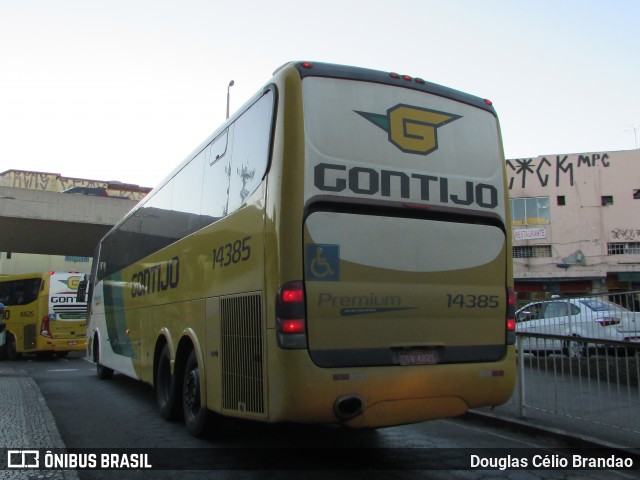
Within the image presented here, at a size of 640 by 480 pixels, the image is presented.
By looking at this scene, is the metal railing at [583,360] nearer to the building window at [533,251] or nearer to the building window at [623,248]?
the building window at [533,251]

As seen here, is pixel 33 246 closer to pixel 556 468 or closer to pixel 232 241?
pixel 232 241

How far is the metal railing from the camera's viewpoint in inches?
245

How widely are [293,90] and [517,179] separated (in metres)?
38.4

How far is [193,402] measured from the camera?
6.72 m

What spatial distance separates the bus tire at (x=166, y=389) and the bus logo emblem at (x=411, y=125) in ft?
13.9

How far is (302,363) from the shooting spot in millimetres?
4555

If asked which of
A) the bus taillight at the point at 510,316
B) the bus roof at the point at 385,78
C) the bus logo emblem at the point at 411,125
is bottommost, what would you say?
the bus taillight at the point at 510,316

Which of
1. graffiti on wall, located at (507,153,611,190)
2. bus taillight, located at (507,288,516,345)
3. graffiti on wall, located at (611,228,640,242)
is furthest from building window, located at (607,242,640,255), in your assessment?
bus taillight, located at (507,288,516,345)

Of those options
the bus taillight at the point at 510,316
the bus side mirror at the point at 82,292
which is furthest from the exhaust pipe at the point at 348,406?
the bus side mirror at the point at 82,292

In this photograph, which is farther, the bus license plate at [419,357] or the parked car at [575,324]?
the parked car at [575,324]

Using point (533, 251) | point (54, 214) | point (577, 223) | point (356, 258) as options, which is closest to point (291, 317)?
point (356, 258)

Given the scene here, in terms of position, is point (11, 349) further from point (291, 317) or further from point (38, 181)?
point (38, 181)

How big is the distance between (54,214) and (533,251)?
101 ft

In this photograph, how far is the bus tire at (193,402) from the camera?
6.34 m
